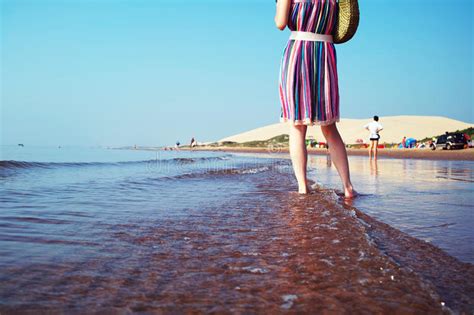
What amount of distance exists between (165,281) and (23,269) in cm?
46

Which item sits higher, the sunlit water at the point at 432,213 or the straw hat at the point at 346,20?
the straw hat at the point at 346,20

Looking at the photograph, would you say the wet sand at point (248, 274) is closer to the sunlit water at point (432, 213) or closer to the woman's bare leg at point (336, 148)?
the sunlit water at point (432, 213)

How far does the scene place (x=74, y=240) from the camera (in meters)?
1.62

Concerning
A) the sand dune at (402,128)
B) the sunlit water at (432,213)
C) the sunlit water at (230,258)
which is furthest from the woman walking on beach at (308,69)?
the sand dune at (402,128)

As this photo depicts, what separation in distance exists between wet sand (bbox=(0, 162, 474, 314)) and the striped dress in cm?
167

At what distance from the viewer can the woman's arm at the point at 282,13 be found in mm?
3406

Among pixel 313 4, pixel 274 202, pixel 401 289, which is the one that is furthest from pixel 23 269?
pixel 313 4

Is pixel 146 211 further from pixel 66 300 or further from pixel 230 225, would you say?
pixel 66 300

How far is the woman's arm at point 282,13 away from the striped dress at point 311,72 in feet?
0.17

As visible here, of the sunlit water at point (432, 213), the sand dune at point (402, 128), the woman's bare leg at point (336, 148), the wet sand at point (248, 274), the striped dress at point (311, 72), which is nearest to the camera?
the wet sand at point (248, 274)

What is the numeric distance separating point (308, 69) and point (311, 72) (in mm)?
37

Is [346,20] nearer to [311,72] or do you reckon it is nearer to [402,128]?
[311,72]

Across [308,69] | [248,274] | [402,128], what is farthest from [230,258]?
[402,128]

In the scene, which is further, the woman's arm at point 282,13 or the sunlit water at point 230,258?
the woman's arm at point 282,13
